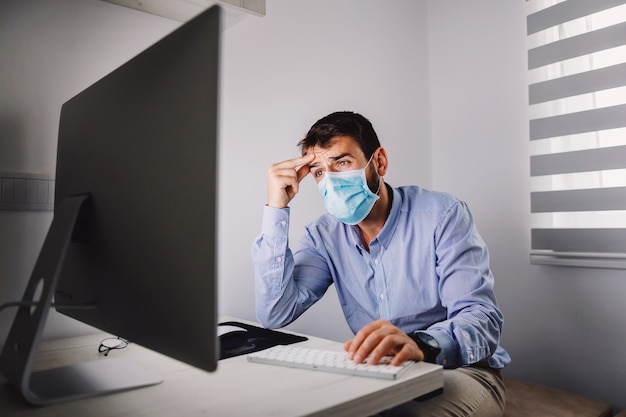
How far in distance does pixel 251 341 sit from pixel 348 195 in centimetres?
54

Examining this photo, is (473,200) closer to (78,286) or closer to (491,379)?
(491,379)

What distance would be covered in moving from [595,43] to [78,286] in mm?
2038

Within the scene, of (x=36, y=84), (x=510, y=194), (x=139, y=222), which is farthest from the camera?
(x=510, y=194)

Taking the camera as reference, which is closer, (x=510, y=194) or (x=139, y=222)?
(x=139, y=222)

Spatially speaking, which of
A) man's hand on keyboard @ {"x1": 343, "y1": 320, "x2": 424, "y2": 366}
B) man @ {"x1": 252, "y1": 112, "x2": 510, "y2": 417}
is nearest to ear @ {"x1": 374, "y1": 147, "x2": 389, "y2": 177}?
man @ {"x1": 252, "y1": 112, "x2": 510, "y2": 417}

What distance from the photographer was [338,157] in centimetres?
146

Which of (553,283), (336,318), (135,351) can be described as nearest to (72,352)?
(135,351)

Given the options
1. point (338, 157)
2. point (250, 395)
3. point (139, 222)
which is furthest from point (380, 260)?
point (139, 222)

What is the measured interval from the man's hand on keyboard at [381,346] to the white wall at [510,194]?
4.42 feet

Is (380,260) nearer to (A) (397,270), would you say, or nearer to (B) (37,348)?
(A) (397,270)

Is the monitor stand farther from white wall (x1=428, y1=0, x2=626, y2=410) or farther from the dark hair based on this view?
white wall (x1=428, y1=0, x2=626, y2=410)

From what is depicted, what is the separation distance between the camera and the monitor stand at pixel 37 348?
0.68 metres

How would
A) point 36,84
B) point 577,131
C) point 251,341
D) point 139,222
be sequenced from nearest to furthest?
point 139,222 < point 251,341 < point 36,84 < point 577,131

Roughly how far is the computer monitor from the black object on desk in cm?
23
